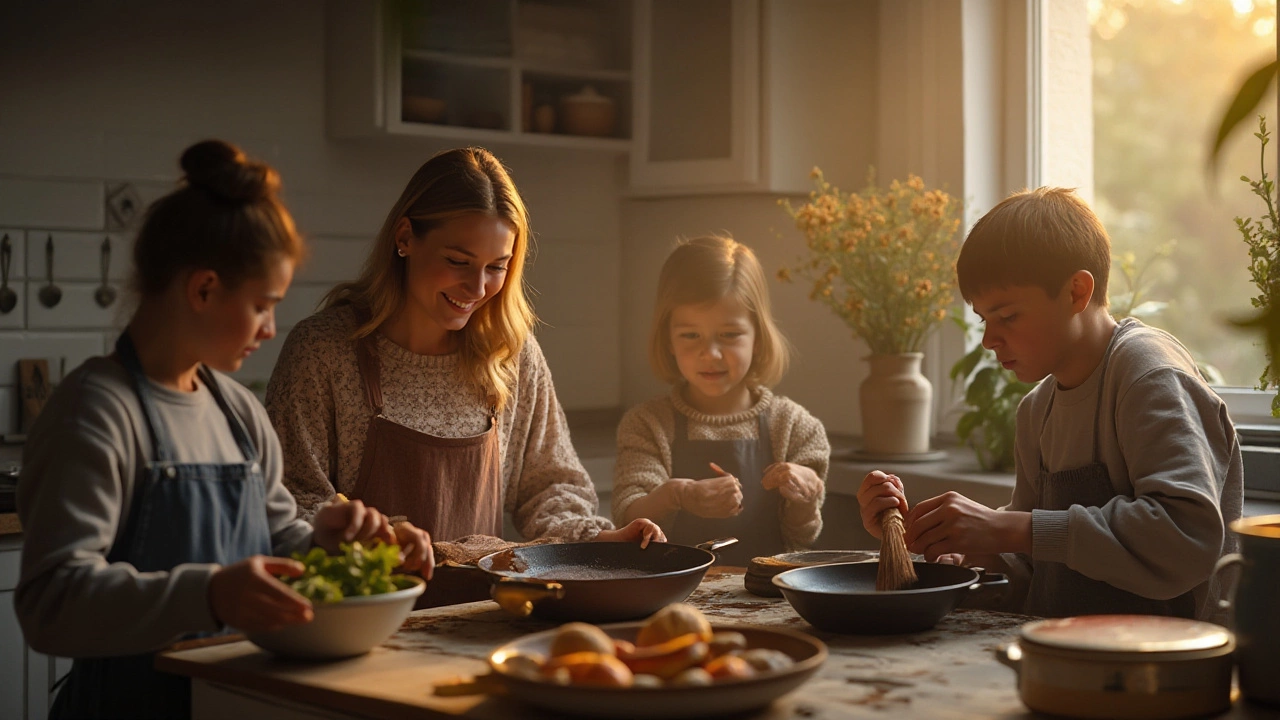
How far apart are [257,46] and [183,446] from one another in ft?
7.41

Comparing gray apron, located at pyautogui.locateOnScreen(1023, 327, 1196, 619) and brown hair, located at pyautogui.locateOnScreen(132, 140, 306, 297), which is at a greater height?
brown hair, located at pyautogui.locateOnScreen(132, 140, 306, 297)

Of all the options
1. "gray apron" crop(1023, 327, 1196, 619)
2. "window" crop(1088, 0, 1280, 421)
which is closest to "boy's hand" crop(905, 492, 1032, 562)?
"gray apron" crop(1023, 327, 1196, 619)

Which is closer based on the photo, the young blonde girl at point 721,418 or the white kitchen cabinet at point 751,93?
the young blonde girl at point 721,418

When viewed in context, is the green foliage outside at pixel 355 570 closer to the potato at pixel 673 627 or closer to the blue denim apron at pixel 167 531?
the blue denim apron at pixel 167 531

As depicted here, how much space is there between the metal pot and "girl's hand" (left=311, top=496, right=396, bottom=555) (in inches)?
26.3

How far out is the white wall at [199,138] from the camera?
115 inches

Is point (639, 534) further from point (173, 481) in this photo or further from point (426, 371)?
point (173, 481)

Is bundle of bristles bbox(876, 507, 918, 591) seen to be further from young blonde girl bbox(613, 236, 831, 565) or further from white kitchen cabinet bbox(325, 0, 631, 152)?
white kitchen cabinet bbox(325, 0, 631, 152)

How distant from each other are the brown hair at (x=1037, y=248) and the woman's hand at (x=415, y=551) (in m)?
0.80

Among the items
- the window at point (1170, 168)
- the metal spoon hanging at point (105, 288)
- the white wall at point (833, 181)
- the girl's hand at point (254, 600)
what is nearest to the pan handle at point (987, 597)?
the girl's hand at point (254, 600)

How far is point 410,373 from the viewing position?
1957mm

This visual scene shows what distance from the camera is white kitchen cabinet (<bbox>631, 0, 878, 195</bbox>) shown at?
316cm

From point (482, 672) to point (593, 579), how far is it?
0.23 metres

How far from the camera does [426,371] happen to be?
1.97 meters
